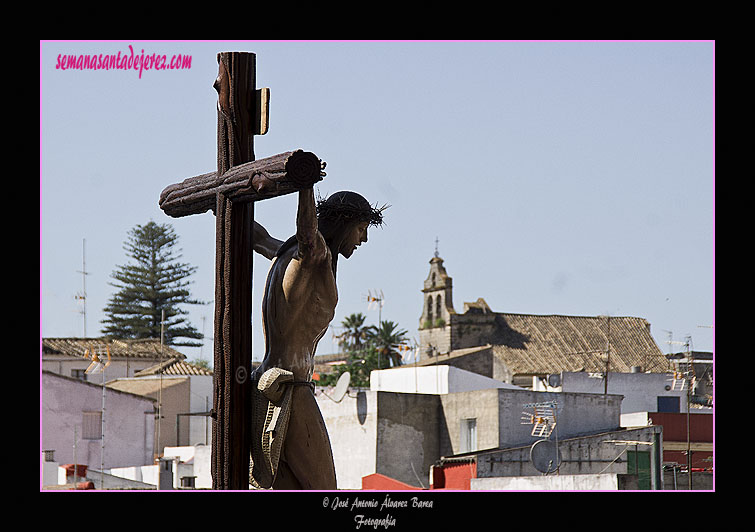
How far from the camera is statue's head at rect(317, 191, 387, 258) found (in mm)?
5414

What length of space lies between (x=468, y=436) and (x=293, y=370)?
30138 millimetres

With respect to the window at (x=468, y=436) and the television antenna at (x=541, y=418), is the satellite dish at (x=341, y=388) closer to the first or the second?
the window at (x=468, y=436)

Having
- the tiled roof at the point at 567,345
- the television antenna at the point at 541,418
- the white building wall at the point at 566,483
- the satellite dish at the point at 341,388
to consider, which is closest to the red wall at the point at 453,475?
the satellite dish at the point at 341,388

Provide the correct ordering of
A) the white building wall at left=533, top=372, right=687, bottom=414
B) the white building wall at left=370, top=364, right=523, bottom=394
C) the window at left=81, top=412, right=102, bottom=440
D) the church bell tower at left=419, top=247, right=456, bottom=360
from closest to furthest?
the window at left=81, top=412, right=102, bottom=440
the white building wall at left=370, top=364, right=523, bottom=394
the white building wall at left=533, top=372, right=687, bottom=414
the church bell tower at left=419, top=247, right=456, bottom=360

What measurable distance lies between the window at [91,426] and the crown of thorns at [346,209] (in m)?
26.5

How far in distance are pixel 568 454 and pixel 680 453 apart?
4.84 meters

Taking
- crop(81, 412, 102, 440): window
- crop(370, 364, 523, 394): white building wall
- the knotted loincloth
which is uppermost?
the knotted loincloth

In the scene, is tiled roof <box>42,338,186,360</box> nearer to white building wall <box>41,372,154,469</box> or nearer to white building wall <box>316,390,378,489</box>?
white building wall <box>41,372,154,469</box>

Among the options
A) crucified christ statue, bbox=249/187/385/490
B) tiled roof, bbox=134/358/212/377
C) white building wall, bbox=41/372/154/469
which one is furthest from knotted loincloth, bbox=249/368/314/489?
tiled roof, bbox=134/358/212/377

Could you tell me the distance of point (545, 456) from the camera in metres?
28.1

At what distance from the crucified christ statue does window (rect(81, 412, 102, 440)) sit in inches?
1043

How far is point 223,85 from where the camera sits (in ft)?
17.3
